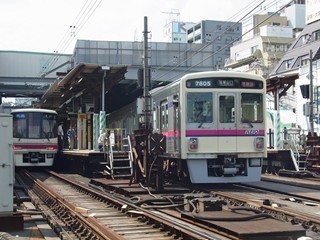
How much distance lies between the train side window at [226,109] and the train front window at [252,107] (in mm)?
285

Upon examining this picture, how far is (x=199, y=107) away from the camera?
1376cm

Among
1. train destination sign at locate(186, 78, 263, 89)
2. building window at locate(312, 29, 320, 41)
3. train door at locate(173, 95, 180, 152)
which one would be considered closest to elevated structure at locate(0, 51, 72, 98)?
building window at locate(312, 29, 320, 41)

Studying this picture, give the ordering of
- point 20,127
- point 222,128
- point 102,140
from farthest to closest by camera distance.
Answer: point 20,127 < point 102,140 < point 222,128

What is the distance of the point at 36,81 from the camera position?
4288 cm

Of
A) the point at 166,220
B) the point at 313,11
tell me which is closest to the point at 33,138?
the point at 166,220

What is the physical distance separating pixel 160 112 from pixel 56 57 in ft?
99.0

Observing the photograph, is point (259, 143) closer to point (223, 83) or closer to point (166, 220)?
point (223, 83)

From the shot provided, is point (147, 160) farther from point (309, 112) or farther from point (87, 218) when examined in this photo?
point (309, 112)

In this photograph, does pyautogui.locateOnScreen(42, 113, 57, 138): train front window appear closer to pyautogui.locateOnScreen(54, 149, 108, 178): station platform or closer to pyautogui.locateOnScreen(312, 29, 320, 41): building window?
pyautogui.locateOnScreen(54, 149, 108, 178): station platform

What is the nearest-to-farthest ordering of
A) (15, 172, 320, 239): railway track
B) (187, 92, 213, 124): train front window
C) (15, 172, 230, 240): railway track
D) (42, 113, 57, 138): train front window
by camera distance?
(15, 172, 320, 239): railway track
(15, 172, 230, 240): railway track
(187, 92, 213, 124): train front window
(42, 113, 57, 138): train front window

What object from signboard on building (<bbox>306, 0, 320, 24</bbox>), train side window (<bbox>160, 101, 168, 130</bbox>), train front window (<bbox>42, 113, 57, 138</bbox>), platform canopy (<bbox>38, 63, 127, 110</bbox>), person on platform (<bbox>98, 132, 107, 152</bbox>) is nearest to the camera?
train side window (<bbox>160, 101, 168, 130</bbox>)

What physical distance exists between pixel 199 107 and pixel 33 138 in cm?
1260

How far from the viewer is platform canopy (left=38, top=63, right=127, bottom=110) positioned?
21.1 m

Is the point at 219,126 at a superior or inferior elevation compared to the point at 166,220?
superior
